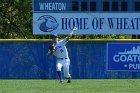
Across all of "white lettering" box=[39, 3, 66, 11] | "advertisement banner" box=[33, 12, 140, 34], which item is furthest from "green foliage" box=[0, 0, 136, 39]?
"white lettering" box=[39, 3, 66, 11]

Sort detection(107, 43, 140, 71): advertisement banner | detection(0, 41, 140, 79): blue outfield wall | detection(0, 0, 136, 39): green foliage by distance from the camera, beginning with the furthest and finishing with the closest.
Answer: detection(0, 0, 136, 39): green foliage → detection(107, 43, 140, 71): advertisement banner → detection(0, 41, 140, 79): blue outfield wall

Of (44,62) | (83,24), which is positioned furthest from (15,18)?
(44,62)

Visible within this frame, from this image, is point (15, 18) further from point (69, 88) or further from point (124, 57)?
point (69, 88)

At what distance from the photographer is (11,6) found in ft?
112

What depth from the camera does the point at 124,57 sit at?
70.7 ft

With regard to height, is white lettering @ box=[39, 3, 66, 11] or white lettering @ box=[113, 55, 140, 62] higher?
white lettering @ box=[39, 3, 66, 11]

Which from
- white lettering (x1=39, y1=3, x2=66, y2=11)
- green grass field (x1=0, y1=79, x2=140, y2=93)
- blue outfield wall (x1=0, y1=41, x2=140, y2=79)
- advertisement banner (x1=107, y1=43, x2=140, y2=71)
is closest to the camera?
green grass field (x1=0, y1=79, x2=140, y2=93)

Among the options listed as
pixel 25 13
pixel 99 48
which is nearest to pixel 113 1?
pixel 99 48

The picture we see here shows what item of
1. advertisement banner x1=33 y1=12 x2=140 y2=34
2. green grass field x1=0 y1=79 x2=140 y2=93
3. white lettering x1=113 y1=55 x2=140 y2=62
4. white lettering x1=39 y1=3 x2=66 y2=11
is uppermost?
white lettering x1=39 y1=3 x2=66 y2=11

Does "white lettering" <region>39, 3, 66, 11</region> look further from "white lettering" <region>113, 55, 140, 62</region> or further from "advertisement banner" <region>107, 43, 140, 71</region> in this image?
"white lettering" <region>113, 55, 140, 62</region>

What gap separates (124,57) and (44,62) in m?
3.19

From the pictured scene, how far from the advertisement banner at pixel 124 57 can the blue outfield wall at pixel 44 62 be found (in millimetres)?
179

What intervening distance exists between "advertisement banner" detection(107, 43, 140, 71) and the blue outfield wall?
179mm

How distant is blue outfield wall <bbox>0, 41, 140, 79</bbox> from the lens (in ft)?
70.1
